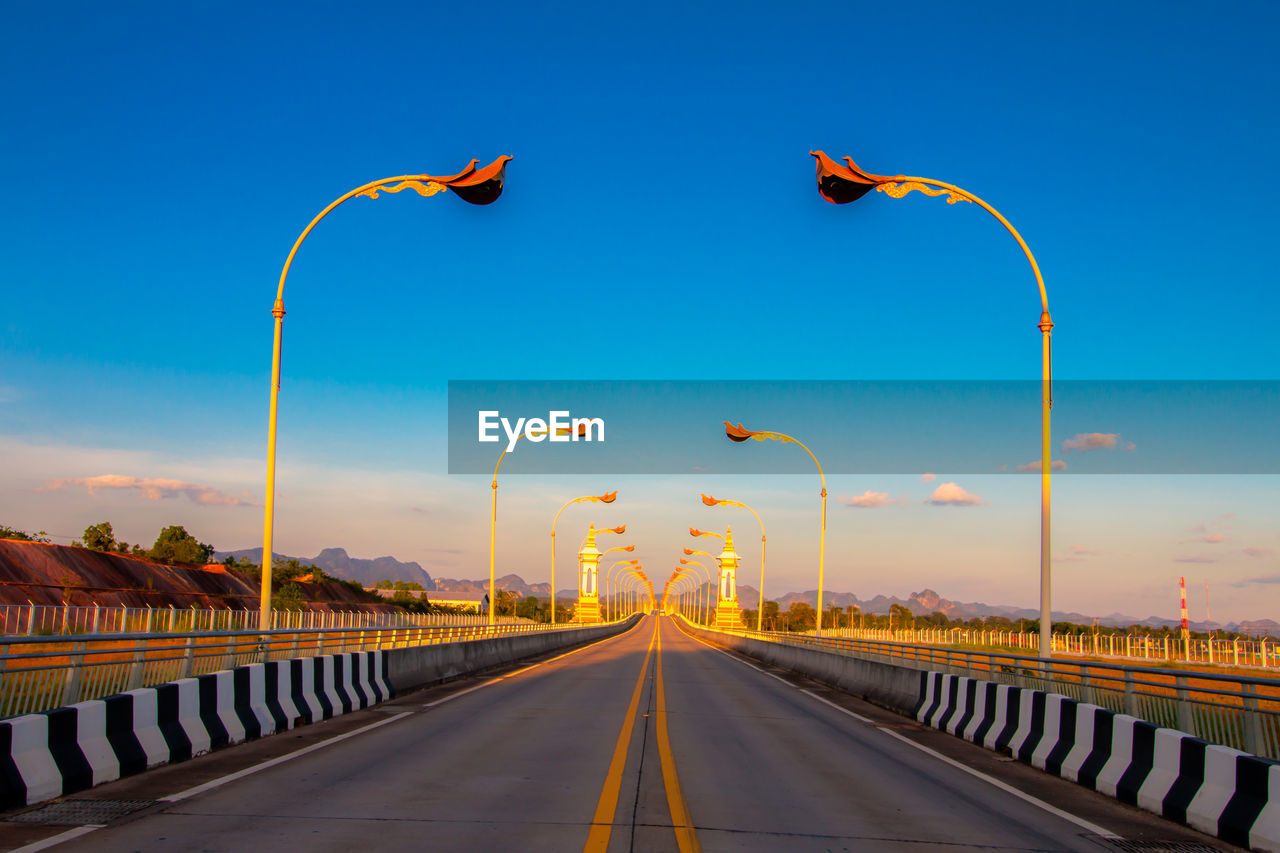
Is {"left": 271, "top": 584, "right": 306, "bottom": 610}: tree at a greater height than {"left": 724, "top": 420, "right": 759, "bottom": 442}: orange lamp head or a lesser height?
lesser

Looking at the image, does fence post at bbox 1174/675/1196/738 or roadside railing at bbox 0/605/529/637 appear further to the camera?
roadside railing at bbox 0/605/529/637

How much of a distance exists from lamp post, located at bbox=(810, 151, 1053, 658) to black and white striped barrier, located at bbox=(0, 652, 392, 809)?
1129 centimetres

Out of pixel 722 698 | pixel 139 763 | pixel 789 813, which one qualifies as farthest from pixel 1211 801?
pixel 722 698

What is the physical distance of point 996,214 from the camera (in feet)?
63.7

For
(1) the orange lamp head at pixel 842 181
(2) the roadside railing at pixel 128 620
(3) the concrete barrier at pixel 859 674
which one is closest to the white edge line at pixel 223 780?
(3) the concrete barrier at pixel 859 674

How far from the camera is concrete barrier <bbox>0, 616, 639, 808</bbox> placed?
860 cm

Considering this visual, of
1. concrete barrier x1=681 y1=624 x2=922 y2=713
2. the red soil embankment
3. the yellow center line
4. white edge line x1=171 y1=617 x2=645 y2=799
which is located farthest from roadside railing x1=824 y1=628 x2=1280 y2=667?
the red soil embankment

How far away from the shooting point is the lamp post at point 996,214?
17.6 meters

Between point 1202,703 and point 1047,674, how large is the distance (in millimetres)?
4966

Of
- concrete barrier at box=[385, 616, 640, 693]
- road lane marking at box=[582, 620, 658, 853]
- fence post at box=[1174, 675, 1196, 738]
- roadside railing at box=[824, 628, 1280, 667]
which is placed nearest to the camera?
road lane marking at box=[582, 620, 658, 853]

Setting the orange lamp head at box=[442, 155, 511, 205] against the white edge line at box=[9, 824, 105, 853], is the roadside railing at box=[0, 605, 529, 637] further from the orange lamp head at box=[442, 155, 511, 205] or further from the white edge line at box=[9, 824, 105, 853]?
the white edge line at box=[9, 824, 105, 853]

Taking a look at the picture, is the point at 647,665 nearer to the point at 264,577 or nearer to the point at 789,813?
the point at 264,577

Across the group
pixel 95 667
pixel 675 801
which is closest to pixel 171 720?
pixel 95 667

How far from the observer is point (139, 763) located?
10.2 m
